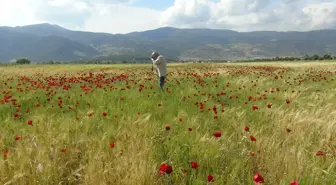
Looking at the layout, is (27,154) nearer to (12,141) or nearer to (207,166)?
(12,141)

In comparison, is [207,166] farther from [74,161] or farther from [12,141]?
[12,141]

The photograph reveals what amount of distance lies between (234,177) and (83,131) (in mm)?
2664

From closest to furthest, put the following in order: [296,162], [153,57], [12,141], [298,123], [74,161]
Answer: [296,162] → [74,161] → [12,141] → [298,123] → [153,57]

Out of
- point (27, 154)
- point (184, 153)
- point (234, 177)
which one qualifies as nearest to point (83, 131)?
point (27, 154)

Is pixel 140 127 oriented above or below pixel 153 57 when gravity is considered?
below

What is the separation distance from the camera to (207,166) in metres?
3.42

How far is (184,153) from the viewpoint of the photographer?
383cm

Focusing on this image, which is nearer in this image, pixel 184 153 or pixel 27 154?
pixel 27 154

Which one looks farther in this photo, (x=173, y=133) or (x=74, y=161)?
(x=173, y=133)

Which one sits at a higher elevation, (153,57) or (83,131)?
(153,57)

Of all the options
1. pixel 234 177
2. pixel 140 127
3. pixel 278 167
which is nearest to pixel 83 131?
pixel 140 127

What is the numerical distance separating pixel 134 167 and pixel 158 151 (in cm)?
89

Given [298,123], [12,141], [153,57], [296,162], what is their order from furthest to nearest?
[153,57], [298,123], [12,141], [296,162]

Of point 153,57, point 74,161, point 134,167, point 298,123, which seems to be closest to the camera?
point 134,167
